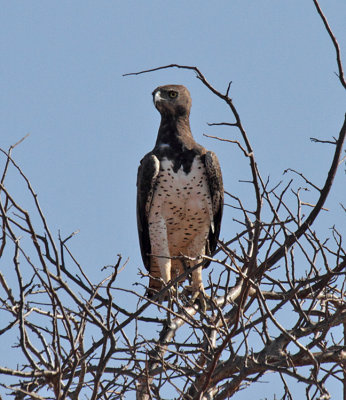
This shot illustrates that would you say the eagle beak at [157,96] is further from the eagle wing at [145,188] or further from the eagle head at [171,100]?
the eagle wing at [145,188]

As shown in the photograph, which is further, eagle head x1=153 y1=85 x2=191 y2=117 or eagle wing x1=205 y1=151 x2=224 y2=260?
eagle head x1=153 y1=85 x2=191 y2=117

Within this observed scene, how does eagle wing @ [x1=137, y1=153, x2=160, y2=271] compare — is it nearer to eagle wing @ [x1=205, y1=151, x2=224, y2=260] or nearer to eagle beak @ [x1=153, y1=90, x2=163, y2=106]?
eagle wing @ [x1=205, y1=151, x2=224, y2=260]

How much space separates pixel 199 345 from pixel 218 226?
9.56ft

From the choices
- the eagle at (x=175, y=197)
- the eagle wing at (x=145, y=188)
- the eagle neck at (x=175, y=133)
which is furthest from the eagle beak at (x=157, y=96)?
the eagle wing at (x=145, y=188)

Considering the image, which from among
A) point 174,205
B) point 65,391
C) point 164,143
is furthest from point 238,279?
point 65,391

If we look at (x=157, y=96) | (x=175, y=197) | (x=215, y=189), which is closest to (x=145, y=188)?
(x=175, y=197)

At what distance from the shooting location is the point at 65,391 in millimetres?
3625

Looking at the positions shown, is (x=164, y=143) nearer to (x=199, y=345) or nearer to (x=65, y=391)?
(x=199, y=345)

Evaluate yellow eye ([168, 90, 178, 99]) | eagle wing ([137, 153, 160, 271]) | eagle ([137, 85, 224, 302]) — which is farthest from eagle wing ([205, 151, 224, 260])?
yellow eye ([168, 90, 178, 99])

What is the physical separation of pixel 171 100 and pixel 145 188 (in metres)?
1.03

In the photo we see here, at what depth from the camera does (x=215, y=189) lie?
283 inches

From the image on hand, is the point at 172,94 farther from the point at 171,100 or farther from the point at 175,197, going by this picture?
the point at 175,197

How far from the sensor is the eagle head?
7.63 m

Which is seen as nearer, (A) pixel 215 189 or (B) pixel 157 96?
(A) pixel 215 189
